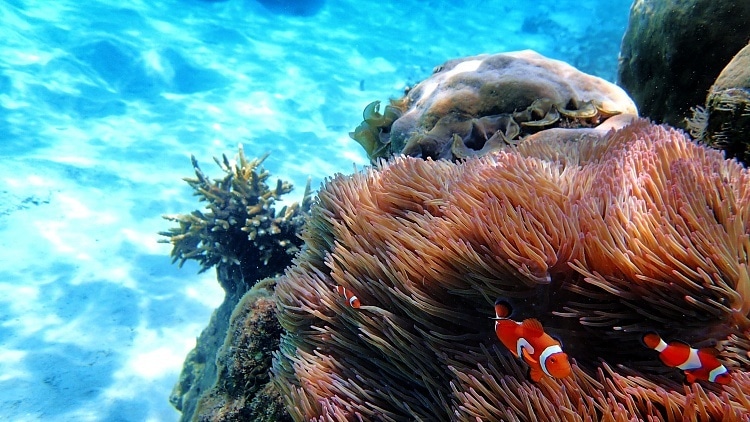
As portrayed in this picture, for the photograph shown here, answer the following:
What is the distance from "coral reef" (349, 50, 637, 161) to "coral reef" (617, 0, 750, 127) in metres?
0.56

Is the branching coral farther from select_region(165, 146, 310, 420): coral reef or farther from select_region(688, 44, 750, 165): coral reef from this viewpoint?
select_region(688, 44, 750, 165): coral reef

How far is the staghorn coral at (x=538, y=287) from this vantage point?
1450 millimetres

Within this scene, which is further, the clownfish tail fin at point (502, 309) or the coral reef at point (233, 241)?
the coral reef at point (233, 241)

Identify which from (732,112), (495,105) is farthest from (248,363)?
(732,112)

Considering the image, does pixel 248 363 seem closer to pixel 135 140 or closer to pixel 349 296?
pixel 349 296

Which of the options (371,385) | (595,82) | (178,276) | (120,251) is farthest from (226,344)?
(120,251)

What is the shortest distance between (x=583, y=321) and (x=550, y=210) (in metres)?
0.41

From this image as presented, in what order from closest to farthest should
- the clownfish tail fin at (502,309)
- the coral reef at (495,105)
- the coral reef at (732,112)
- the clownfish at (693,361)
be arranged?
the clownfish at (693,361) → the clownfish tail fin at (502,309) → the coral reef at (732,112) → the coral reef at (495,105)

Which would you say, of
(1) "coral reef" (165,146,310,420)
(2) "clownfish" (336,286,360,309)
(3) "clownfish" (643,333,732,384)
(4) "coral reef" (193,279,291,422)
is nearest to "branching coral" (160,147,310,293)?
(1) "coral reef" (165,146,310,420)

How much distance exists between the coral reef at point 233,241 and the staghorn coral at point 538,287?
9.79 feet

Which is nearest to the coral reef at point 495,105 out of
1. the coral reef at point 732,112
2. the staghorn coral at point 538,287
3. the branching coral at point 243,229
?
the coral reef at point 732,112

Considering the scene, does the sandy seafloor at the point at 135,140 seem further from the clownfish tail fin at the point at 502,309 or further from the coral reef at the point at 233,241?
the clownfish tail fin at the point at 502,309

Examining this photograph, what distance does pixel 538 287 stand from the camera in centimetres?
170

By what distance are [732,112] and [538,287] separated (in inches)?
74.7
